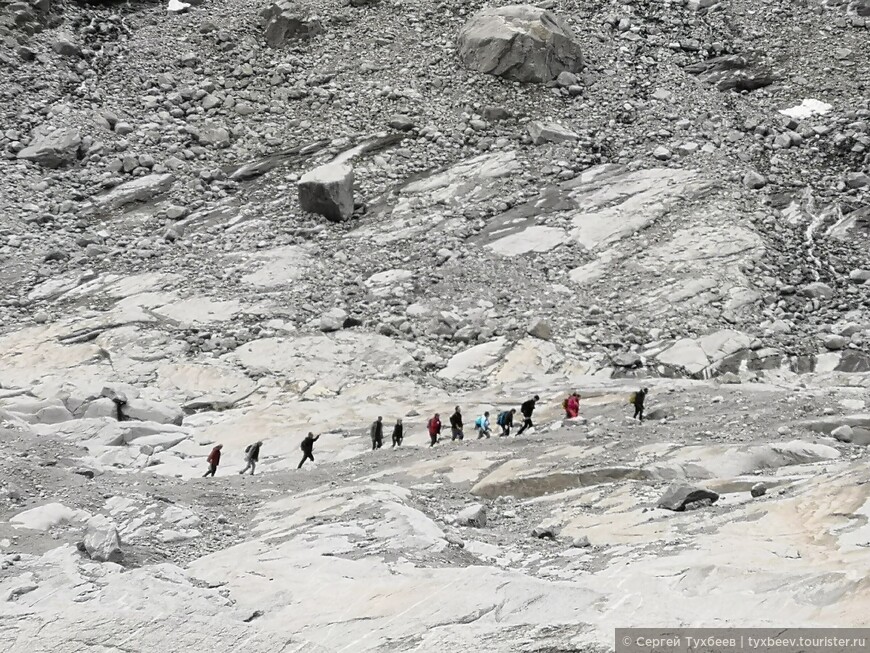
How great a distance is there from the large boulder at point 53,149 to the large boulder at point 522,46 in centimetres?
1386

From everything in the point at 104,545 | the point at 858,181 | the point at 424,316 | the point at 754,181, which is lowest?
the point at 424,316

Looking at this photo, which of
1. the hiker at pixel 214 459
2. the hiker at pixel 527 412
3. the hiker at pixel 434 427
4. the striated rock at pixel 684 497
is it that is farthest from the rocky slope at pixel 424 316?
the hiker at pixel 527 412

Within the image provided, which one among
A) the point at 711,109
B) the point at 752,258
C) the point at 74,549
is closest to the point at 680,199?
the point at 752,258

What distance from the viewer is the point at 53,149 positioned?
1223 inches

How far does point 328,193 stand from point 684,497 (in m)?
17.9

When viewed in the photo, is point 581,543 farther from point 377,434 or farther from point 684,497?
point 377,434

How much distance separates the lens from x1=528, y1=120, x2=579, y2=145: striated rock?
3059 centimetres

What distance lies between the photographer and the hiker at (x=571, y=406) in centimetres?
1920

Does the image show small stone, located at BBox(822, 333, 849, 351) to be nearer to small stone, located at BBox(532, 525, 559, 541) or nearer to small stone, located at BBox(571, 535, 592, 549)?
small stone, located at BBox(532, 525, 559, 541)

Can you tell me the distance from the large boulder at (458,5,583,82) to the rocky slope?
0.15 m

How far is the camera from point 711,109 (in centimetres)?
3125

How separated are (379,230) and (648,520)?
16.8 metres

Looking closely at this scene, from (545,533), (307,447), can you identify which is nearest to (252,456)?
(307,447)

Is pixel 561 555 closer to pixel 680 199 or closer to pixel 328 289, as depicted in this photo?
pixel 328 289
